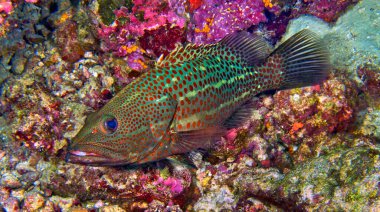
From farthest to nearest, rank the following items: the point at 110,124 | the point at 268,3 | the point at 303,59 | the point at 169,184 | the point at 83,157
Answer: the point at 268,3
the point at 303,59
the point at 169,184
the point at 110,124
the point at 83,157

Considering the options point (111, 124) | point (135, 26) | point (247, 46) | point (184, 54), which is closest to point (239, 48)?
point (247, 46)

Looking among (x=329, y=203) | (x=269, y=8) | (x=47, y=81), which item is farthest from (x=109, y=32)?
(x=329, y=203)

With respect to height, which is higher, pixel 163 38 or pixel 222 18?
pixel 222 18

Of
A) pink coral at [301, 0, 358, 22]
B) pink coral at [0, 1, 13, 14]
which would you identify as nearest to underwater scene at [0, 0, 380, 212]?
pink coral at [0, 1, 13, 14]

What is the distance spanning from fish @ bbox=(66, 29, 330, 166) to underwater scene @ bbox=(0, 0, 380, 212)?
16 mm

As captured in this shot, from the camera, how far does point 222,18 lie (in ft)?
16.6

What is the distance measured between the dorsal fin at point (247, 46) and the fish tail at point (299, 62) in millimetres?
153

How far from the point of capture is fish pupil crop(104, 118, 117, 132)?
3.13 m

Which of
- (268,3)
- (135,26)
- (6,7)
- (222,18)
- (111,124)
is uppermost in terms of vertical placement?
(6,7)

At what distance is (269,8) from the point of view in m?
5.78

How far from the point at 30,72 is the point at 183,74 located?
298 centimetres

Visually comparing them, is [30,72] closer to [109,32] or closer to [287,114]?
[109,32]

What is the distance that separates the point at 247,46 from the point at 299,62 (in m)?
0.84

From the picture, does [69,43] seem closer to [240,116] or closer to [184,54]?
[184,54]
